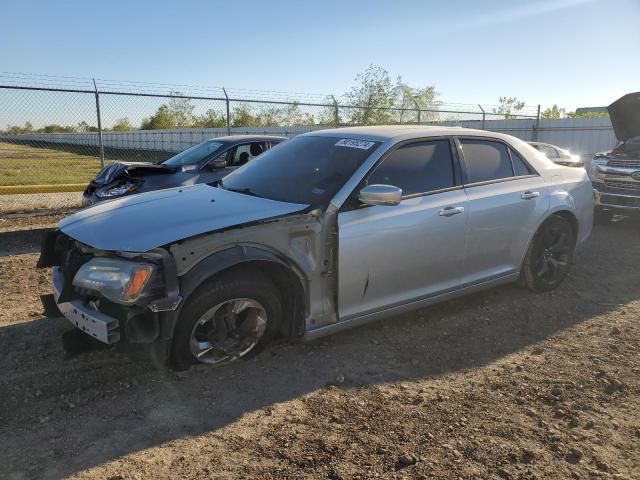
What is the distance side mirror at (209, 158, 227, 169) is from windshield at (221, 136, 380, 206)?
360 centimetres

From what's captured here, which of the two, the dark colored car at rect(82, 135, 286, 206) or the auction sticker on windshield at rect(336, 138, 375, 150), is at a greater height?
the auction sticker on windshield at rect(336, 138, 375, 150)

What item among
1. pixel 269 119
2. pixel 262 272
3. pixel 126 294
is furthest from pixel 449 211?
pixel 269 119

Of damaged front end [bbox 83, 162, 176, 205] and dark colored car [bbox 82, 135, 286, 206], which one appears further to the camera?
dark colored car [bbox 82, 135, 286, 206]

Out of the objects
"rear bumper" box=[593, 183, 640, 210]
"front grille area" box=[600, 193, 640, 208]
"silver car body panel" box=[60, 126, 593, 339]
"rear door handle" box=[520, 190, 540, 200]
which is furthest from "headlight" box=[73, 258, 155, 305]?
"front grille area" box=[600, 193, 640, 208]

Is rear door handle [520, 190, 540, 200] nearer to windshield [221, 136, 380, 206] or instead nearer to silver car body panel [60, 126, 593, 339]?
silver car body panel [60, 126, 593, 339]

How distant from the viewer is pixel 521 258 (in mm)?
4734

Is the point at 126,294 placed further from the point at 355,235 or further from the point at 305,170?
the point at 305,170

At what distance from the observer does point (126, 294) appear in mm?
2848

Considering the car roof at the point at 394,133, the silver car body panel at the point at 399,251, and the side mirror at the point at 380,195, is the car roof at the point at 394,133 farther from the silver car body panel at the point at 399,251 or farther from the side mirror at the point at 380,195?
the side mirror at the point at 380,195

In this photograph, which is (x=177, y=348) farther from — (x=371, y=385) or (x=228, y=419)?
(x=371, y=385)

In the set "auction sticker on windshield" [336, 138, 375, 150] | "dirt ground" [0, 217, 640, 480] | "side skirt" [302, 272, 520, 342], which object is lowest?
"dirt ground" [0, 217, 640, 480]

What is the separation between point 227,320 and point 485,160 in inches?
106

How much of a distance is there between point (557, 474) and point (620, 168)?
754 cm

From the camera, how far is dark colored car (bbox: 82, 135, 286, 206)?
7.27m
